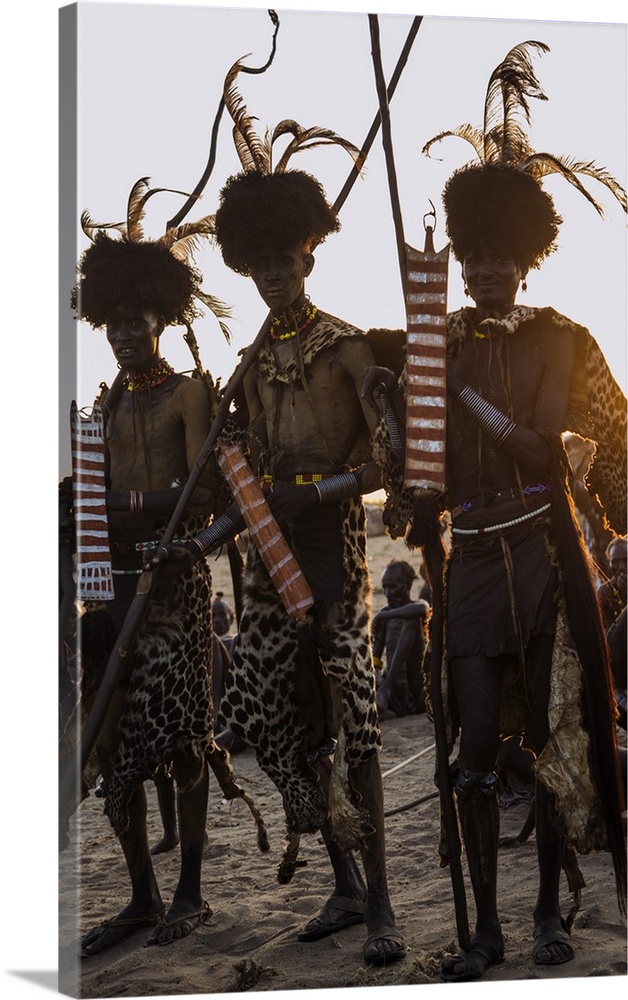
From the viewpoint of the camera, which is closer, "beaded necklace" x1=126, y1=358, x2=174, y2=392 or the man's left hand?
the man's left hand

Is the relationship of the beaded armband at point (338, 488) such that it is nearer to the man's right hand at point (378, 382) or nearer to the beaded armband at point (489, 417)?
the man's right hand at point (378, 382)

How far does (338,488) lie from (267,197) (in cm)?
110

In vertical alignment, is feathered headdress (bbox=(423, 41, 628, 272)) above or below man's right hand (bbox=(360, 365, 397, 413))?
above

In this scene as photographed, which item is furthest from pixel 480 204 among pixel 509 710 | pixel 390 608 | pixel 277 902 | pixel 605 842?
pixel 390 608

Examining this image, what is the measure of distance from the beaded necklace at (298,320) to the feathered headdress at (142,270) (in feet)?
0.74

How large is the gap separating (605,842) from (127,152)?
2.98 m

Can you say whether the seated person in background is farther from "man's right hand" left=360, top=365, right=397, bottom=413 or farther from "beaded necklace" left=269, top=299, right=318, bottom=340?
"man's right hand" left=360, top=365, right=397, bottom=413

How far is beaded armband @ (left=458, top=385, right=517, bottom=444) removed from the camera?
629 cm

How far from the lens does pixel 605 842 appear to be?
20.8ft

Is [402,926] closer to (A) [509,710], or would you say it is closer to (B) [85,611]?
(A) [509,710]

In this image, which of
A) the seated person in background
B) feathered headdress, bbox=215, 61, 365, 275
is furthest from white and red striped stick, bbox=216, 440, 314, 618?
the seated person in background

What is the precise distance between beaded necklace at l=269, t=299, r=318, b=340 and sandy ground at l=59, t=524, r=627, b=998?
6.27 ft

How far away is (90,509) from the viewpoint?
6.50m

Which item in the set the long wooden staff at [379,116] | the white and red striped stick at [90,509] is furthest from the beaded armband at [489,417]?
the white and red striped stick at [90,509]
